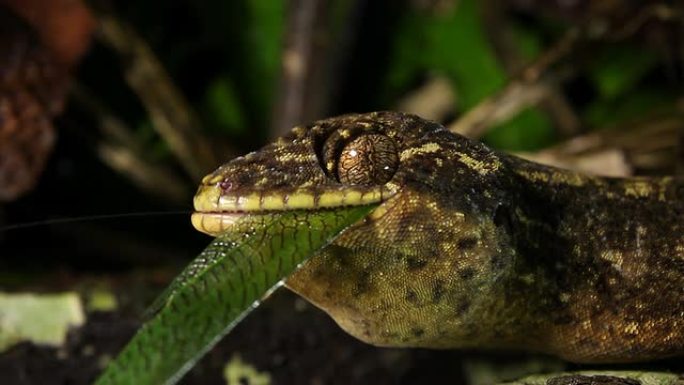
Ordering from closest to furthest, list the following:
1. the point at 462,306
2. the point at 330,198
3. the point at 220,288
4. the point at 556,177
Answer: the point at 220,288, the point at 330,198, the point at 462,306, the point at 556,177

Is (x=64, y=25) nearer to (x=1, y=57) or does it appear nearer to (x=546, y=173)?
(x=1, y=57)

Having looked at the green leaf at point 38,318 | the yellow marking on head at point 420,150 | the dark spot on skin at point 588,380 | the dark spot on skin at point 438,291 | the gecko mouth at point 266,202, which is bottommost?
the dark spot on skin at point 588,380

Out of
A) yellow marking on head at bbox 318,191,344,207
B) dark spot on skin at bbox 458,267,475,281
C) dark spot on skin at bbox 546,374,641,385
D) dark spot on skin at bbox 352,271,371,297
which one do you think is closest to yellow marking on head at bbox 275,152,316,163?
yellow marking on head at bbox 318,191,344,207

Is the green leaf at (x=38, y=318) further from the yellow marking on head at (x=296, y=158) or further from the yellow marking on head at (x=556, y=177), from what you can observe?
the yellow marking on head at (x=556, y=177)

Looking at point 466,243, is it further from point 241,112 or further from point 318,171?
point 241,112

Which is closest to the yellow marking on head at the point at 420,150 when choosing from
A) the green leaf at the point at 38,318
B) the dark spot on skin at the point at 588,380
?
the dark spot on skin at the point at 588,380

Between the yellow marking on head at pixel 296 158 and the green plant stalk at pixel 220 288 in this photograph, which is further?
the yellow marking on head at pixel 296 158

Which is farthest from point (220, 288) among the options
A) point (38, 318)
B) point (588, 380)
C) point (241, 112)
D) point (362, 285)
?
point (241, 112)

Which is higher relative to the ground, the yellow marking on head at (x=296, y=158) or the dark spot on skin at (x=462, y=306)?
the yellow marking on head at (x=296, y=158)
